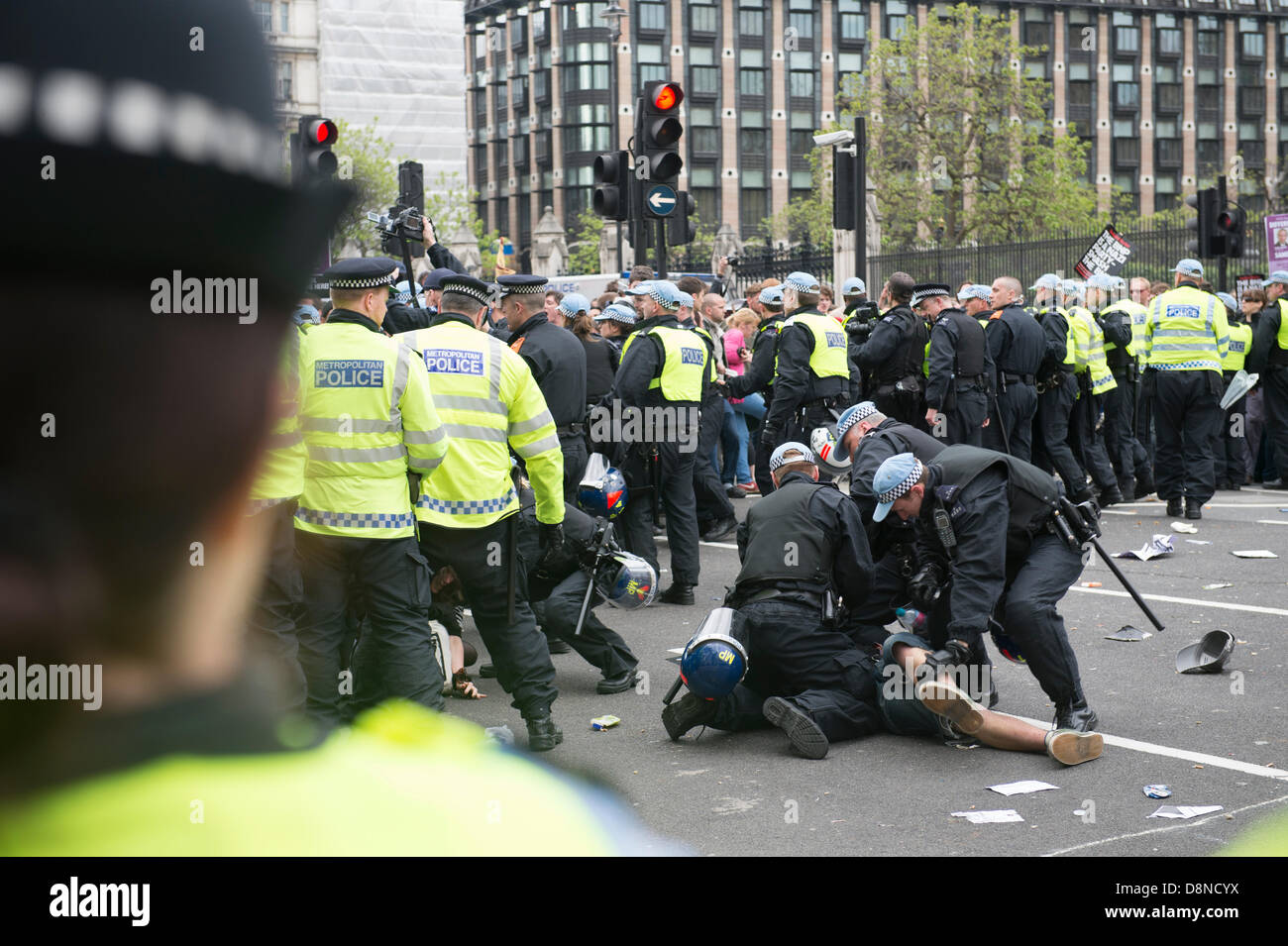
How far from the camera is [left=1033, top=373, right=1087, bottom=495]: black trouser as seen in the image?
13461 millimetres

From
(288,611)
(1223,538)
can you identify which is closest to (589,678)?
(288,611)

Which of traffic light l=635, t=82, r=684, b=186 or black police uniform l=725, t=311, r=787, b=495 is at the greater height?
traffic light l=635, t=82, r=684, b=186

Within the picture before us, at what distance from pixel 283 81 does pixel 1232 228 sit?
62.5 ft

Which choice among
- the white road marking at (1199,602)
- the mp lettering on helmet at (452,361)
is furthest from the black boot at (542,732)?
the white road marking at (1199,602)

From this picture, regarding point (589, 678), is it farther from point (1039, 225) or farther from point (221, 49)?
point (1039, 225)

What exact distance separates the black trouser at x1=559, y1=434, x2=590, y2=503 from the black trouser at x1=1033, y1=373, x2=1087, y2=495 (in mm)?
5983

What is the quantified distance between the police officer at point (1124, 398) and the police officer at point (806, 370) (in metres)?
3.56

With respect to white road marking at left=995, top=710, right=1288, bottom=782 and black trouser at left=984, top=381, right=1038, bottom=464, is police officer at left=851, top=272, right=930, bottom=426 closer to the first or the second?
black trouser at left=984, top=381, right=1038, bottom=464

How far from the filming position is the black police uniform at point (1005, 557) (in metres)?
6.27

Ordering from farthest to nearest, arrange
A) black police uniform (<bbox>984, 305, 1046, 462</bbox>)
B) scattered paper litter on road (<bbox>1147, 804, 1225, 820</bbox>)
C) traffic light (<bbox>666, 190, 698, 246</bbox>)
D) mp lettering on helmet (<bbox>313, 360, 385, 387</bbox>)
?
1. traffic light (<bbox>666, 190, 698, 246</bbox>)
2. black police uniform (<bbox>984, 305, 1046, 462</bbox>)
3. mp lettering on helmet (<bbox>313, 360, 385, 387</bbox>)
4. scattered paper litter on road (<bbox>1147, 804, 1225, 820</bbox>)

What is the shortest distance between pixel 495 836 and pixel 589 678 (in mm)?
7266

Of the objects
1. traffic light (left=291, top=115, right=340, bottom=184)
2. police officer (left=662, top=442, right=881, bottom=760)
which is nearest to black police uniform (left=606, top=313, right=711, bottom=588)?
police officer (left=662, top=442, right=881, bottom=760)

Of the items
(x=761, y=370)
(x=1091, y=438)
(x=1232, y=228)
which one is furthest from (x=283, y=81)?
(x=1232, y=228)

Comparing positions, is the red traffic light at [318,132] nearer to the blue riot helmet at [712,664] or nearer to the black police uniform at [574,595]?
the blue riot helmet at [712,664]
